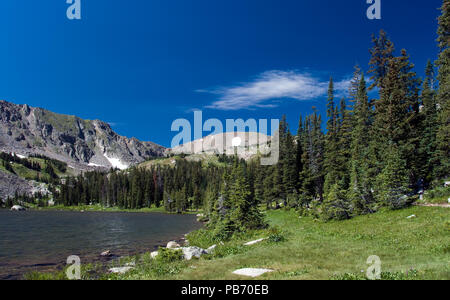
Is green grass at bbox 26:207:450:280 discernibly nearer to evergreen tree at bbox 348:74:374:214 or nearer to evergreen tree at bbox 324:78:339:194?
evergreen tree at bbox 348:74:374:214

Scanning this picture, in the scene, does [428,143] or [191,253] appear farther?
[428,143]

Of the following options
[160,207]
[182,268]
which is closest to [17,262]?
[182,268]

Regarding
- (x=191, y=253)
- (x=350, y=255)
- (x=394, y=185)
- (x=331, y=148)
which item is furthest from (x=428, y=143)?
(x=191, y=253)

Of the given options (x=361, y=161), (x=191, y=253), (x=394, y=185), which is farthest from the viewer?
(x=361, y=161)

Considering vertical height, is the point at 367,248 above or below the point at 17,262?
above

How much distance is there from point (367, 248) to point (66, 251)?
33.1 m

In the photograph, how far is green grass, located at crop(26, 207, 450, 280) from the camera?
1242 cm

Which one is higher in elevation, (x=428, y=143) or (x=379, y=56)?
(x=379, y=56)

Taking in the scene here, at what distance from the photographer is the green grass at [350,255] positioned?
40.8 feet

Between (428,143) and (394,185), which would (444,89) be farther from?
(394,185)

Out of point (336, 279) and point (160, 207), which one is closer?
point (336, 279)

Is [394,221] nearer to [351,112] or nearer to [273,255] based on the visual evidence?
[273,255]

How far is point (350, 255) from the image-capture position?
→ 653 inches

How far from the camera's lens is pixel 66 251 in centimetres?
3378
